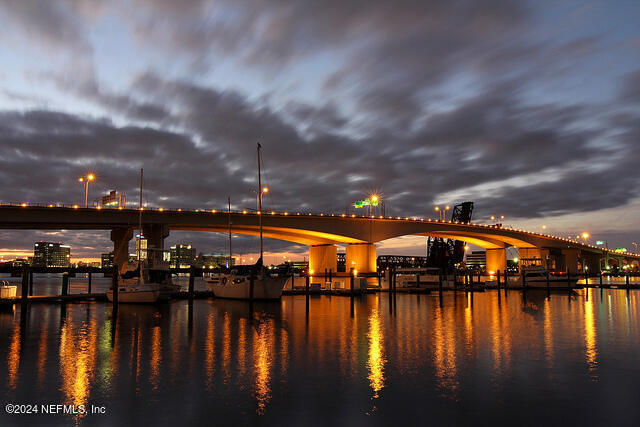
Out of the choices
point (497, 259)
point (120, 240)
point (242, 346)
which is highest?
point (120, 240)

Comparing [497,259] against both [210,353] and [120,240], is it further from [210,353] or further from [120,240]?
[210,353]

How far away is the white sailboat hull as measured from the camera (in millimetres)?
48656

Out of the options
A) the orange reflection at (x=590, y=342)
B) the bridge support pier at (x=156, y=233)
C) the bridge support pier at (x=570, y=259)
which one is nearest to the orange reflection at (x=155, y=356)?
the orange reflection at (x=590, y=342)

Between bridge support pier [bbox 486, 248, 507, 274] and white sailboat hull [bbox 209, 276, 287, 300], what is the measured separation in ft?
410

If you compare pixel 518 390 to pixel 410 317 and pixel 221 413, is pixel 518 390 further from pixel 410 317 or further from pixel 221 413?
pixel 410 317

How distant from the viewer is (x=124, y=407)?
43.5 feet

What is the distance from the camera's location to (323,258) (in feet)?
420

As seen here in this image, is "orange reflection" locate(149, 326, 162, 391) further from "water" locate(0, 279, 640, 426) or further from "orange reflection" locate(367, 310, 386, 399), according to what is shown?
"orange reflection" locate(367, 310, 386, 399)

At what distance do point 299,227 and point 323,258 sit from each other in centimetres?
2680

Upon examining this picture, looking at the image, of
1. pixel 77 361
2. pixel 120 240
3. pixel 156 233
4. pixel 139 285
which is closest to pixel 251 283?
pixel 139 285

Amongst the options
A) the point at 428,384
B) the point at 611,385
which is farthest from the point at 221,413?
the point at 611,385

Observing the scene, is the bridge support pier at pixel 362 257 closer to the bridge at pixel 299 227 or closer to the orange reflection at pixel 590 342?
the bridge at pixel 299 227

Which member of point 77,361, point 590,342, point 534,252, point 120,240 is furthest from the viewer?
point 534,252

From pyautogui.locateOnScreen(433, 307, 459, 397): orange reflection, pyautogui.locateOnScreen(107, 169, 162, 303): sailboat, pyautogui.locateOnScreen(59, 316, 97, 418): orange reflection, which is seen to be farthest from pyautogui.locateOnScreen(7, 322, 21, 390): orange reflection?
pyautogui.locateOnScreen(107, 169, 162, 303): sailboat
